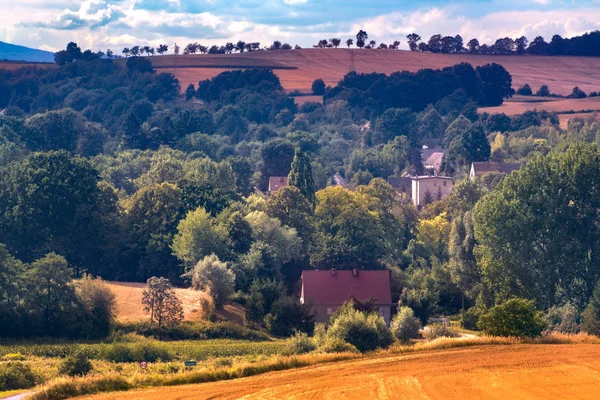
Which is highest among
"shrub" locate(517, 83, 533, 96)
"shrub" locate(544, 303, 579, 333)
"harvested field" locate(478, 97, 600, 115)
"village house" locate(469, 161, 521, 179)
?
"shrub" locate(517, 83, 533, 96)

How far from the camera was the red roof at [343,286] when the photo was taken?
223 feet

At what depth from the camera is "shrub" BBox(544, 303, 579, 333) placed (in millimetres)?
56875

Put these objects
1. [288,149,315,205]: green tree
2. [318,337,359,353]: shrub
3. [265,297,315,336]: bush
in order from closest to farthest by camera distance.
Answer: [318,337,359,353]: shrub < [265,297,315,336]: bush < [288,149,315,205]: green tree

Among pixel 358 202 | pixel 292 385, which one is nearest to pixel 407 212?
pixel 358 202

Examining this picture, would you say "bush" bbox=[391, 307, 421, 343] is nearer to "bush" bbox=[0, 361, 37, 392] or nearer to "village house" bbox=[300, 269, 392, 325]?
"village house" bbox=[300, 269, 392, 325]

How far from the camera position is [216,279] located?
6631cm

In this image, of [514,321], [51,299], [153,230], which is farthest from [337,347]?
[153,230]

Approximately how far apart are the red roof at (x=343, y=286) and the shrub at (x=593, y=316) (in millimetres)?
14201

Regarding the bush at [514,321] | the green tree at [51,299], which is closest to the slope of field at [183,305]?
the green tree at [51,299]

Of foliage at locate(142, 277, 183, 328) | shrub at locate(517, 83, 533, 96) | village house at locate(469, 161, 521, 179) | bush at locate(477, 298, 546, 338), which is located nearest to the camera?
bush at locate(477, 298, 546, 338)

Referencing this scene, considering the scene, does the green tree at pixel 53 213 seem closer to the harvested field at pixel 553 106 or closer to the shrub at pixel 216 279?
the shrub at pixel 216 279

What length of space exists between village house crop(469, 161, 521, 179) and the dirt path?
80407mm

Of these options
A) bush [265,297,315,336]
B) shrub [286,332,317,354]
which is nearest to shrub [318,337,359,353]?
shrub [286,332,317,354]

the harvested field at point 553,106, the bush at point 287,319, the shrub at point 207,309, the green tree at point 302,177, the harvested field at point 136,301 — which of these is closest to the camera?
the harvested field at point 136,301
